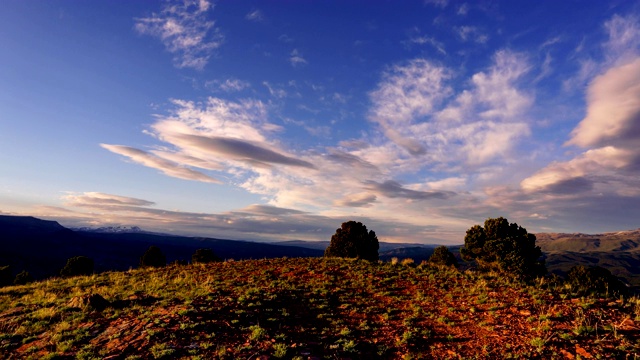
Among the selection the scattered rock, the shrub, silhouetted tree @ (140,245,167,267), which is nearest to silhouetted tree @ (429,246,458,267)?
the shrub

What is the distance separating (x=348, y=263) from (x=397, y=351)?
706 inches

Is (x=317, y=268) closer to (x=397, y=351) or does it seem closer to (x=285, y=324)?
(x=285, y=324)

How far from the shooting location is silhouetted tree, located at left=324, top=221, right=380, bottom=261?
48.6 metres

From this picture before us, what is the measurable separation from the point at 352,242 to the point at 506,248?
101ft

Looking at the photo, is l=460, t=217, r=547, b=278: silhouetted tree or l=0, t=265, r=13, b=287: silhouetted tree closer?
l=0, t=265, r=13, b=287: silhouetted tree

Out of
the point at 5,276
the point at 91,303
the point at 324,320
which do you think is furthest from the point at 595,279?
the point at 5,276

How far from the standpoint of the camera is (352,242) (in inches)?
1925

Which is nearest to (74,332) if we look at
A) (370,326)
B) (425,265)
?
(370,326)

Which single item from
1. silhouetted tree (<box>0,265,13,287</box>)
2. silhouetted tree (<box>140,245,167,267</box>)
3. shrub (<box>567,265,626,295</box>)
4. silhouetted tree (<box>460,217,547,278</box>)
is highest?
silhouetted tree (<box>460,217,547,278</box>)

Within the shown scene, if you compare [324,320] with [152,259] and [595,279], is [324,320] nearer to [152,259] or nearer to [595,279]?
[595,279]

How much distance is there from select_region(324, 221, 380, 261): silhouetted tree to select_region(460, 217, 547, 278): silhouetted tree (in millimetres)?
24088

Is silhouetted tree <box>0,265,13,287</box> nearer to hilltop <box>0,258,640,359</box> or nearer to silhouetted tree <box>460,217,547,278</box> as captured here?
hilltop <box>0,258,640,359</box>

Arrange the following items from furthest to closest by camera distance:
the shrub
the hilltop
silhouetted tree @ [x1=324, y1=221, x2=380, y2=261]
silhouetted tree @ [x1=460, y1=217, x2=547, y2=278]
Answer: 1. silhouetted tree @ [x1=460, y1=217, x2=547, y2=278]
2. the shrub
3. silhouetted tree @ [x1=324, y1=221, x2=380, y2=261]
4. the hilltop

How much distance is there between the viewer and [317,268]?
29.6m
